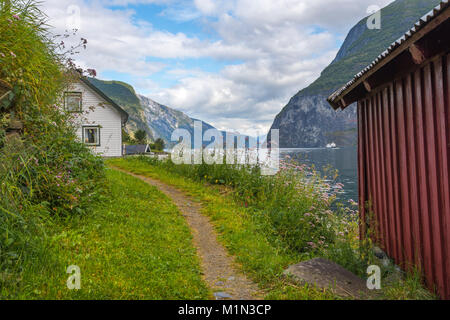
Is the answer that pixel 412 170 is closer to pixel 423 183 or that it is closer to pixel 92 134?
pixel 423 183

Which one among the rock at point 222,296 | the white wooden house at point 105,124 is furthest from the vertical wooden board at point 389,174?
the white wooden house at point 105,124

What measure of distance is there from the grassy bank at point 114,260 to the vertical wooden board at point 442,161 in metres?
3.19

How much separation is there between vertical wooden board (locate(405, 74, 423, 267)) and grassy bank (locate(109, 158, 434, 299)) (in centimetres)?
61

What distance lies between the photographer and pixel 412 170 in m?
4.80

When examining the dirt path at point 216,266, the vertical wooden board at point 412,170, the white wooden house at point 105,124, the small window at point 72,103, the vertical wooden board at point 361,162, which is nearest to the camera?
the dirt path at point 216,266

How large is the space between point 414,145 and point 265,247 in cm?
312

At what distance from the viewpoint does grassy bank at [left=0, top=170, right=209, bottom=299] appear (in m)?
3.40

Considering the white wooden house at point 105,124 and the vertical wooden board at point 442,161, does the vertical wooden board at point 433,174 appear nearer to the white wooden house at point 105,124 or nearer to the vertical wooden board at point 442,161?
the vertical wooden board at point 442,161

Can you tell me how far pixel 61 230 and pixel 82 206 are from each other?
105 cm

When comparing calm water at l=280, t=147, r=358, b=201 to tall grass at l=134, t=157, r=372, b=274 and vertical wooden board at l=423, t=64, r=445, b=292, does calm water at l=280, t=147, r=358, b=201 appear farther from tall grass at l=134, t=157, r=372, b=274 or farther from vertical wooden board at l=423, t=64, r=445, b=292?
vertical wooden board at l=423, t=64, r=445, b=292

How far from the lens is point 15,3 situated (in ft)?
16.8

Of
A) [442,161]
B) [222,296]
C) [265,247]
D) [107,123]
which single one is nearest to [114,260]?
[222,296]

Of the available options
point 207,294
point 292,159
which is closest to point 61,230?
point 207,294

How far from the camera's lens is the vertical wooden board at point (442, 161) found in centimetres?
388
